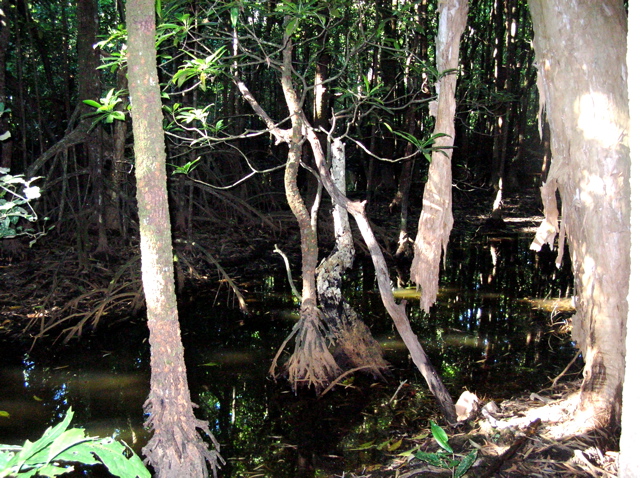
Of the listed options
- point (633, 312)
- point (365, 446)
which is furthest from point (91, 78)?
point (633, 312)

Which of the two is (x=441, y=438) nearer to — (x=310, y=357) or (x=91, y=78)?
(x=310, y=357)

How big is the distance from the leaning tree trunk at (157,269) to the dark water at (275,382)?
0.98 m

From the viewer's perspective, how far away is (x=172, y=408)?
8.43ft

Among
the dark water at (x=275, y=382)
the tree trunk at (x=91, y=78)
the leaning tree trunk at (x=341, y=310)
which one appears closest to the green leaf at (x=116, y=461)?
the dark water at (x=275, y=382)

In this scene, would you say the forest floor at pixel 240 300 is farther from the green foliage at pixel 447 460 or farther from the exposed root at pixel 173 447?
the exposed root at pixel 173 447

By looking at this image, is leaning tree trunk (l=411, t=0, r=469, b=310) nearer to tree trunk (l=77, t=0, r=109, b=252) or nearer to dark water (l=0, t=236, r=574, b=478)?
dark water (l=0, t=236, r=574, b=478)

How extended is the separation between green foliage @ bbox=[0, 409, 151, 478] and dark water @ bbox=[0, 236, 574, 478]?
240cm

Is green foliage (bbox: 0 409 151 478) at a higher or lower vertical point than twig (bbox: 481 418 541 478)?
higher

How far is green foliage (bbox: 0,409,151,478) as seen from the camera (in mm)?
1043

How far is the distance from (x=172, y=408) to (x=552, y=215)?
2.27 metres

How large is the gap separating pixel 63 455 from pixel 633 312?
1.26 metres

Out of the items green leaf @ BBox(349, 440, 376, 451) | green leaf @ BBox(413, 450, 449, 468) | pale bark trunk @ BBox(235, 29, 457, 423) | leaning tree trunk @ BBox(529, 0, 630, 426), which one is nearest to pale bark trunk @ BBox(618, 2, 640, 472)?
green leaf @ BBox(413, 450, 449, 468)

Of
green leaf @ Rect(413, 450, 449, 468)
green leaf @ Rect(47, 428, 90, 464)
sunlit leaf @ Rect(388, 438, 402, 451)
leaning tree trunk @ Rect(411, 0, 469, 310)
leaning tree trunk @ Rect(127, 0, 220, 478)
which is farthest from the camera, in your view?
sunlit leaf @ Rect(388, 438, 402, 451)

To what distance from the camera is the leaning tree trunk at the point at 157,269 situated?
2367 mm
